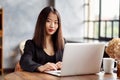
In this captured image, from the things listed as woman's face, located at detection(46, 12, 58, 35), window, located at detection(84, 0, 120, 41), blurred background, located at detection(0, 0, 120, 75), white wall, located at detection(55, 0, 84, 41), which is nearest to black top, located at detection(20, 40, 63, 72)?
woman's face, located at detection(46, 12, 58, 35)

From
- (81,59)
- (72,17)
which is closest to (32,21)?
(72,17)

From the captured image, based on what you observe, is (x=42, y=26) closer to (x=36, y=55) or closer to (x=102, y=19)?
(x=36, y=55)

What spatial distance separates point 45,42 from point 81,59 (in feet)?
1.78

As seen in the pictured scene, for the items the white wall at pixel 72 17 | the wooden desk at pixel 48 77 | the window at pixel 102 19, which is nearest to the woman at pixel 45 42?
the wooden desk at pixel 48 77

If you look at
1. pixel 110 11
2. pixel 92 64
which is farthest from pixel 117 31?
pixel 92 64

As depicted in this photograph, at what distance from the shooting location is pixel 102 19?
5.99 m

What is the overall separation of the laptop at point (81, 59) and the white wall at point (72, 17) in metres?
4.49

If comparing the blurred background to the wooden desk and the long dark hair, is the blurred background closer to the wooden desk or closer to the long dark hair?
the long dark hair

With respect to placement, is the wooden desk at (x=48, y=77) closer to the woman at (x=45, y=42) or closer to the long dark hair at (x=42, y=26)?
the woman at (x=45, y=42)

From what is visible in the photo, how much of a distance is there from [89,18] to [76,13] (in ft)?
1.13

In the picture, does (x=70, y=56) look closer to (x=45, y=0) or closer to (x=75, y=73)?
(x=75, y=73)

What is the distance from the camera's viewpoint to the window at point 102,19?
18.1 ft

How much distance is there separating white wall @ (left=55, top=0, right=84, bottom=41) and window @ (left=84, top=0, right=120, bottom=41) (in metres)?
0.15

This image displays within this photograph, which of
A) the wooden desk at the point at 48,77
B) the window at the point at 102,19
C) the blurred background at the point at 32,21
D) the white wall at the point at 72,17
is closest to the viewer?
the wooden desk at the point at 48,77
